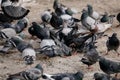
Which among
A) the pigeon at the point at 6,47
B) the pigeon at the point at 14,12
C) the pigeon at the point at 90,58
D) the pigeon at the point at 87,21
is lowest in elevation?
the pigeon at the point at 6,47

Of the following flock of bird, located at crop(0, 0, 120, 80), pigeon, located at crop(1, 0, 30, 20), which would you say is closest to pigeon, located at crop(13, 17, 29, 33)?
flock of bird, located at crop(0, 0, 120, 80)

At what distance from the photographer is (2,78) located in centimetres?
826

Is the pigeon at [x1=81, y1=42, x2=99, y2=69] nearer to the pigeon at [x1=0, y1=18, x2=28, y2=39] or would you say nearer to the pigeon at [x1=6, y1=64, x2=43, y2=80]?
the pigeon at [x1=6, y1=64, x2=43, y2=80]

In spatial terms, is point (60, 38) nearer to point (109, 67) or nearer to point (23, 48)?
point (23, 48)

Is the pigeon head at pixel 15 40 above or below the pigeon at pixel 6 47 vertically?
above

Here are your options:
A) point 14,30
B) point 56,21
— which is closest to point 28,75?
point 14,30

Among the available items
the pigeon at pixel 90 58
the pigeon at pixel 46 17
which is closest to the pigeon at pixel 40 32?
the pigeon at pixel 46 17

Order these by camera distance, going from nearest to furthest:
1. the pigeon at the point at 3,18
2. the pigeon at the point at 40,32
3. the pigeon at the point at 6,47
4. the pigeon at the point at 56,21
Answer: the pigeon at the point at 6,47 < the pigeon at the point at 40,32 < the pigeon at the point at 56,21 < the pigeon at the point at 3,18

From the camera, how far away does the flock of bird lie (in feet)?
25.6

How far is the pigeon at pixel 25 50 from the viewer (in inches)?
335

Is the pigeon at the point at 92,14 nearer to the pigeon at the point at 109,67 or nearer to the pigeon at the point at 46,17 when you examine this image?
the pigeon at the point at 46,17

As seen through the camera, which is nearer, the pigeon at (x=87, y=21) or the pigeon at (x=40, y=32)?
the pigeon at (x=40, y=32)

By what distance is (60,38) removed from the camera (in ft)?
31.6

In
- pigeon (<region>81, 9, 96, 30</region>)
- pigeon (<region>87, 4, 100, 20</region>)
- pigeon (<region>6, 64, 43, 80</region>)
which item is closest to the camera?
pigeon (<region>6, 64, 43, 80</region>)
